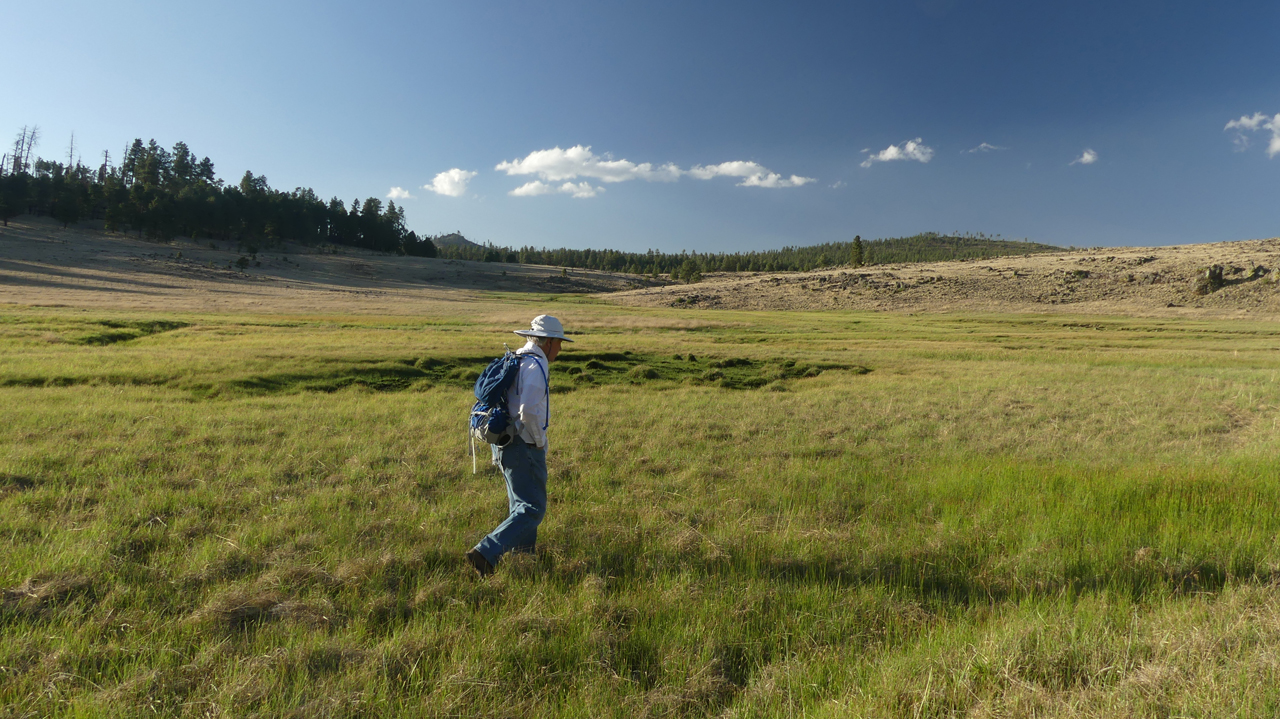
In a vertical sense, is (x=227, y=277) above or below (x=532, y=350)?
above

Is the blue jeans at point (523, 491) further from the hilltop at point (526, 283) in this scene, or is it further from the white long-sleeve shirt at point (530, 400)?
the hilltop at point (526, 283)

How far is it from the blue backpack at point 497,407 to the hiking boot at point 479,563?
1036 mm

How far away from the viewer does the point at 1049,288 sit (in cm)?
7531

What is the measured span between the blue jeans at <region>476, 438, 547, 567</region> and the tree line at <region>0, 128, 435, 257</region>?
130 metres

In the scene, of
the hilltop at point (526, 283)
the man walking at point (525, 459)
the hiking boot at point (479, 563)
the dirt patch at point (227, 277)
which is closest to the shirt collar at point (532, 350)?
the man walking at point (525, 459)

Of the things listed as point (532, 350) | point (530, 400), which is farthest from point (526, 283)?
point (530, 400)

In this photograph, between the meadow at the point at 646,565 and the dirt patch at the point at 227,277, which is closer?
the meadow at the point at 646,565

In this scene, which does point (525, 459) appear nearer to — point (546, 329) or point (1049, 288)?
point (546, 329)

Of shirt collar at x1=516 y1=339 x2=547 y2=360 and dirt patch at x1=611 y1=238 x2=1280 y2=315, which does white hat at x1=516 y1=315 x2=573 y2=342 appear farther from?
dirt patch at x1=611 y1=238 x2=1280 y2=315

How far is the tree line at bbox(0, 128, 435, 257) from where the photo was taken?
103m

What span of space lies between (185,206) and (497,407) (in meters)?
132

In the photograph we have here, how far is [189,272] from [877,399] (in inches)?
3717

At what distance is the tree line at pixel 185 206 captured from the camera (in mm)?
103312

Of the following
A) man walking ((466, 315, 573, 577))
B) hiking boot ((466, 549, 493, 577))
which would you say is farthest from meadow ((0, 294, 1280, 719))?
man walking ((466, 315, 573, 577))
